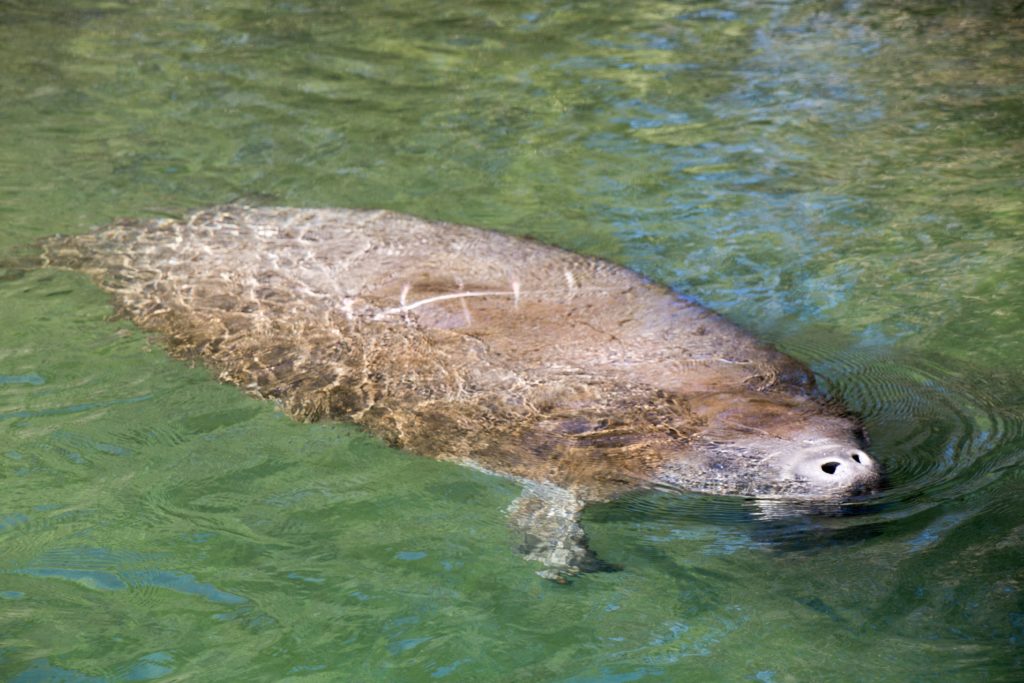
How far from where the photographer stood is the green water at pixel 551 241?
403 centimetres

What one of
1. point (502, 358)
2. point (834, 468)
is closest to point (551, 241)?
point (502, 358)

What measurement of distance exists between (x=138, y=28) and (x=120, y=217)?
518cm

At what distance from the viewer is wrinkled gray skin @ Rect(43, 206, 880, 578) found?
4.73m

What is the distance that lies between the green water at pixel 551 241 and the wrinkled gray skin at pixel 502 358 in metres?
0.15

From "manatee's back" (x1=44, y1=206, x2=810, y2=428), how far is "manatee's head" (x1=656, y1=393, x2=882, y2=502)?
215 millimetres

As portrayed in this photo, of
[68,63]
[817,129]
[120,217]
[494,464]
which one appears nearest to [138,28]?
[68,63]

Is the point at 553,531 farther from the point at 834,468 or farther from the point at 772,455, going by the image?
the point at 834,468

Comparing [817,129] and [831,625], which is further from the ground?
[817,129]

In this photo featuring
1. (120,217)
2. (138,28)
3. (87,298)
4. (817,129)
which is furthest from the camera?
(138,28)

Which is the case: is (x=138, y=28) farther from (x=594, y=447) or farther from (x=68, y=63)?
(x=594, y=447)

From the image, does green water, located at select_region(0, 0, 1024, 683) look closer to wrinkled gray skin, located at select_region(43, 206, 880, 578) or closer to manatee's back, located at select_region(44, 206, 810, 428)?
wrinkled gray skin, located at select_region(43, 206, 880, 578)

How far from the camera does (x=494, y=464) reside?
5016 mm

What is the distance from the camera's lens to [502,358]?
210 inches

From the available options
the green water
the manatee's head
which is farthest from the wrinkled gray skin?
the green water
